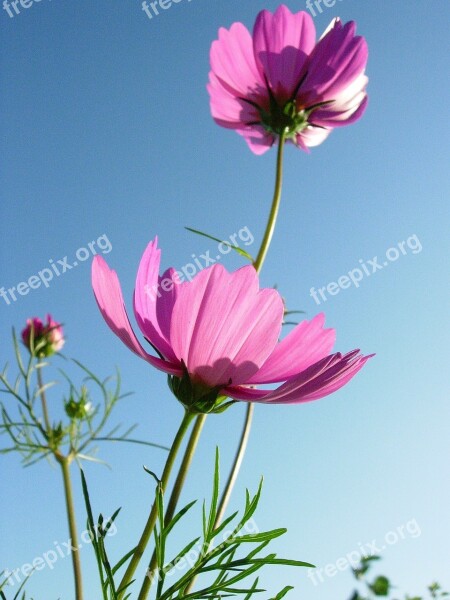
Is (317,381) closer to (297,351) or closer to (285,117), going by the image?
(297,351)

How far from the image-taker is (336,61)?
73 cm

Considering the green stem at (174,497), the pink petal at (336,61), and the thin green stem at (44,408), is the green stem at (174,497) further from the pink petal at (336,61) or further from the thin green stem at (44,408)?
the thin green stem at (44,408)

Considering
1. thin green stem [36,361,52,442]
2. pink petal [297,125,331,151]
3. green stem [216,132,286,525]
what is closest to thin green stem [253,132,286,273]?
green stem [216,132,286,525]

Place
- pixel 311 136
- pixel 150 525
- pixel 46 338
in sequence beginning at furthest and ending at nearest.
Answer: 1. pixel 46 338
2. pixel 311 136
3. pixel 150 525

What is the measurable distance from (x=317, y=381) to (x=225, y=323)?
2.9 inches

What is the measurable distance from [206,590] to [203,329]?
18 cm

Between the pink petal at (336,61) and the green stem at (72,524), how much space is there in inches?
23.9

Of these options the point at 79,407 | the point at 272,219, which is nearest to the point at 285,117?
the point at 272,219

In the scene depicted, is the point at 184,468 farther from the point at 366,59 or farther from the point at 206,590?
the point at 366,59

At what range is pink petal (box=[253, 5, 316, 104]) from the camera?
0.73 m

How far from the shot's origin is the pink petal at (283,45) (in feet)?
2.40

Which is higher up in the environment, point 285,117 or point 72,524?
point 285,117

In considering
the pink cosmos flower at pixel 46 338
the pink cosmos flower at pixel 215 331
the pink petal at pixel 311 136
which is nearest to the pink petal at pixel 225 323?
the pink cosmos flower at pixel 215 331

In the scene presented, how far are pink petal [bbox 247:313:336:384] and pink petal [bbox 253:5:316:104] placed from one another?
39cm
